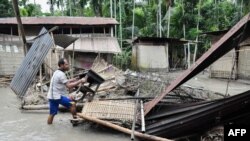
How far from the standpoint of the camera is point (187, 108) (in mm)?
6848

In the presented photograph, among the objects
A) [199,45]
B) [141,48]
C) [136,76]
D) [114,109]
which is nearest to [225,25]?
[199,45]

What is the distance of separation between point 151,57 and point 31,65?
49.0 feet

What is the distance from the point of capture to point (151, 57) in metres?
25.5

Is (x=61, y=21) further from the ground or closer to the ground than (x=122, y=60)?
further from the ground

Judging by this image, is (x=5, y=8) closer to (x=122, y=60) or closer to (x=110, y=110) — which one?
(x=122, y=60)

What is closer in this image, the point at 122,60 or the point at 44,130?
the point at 44,130

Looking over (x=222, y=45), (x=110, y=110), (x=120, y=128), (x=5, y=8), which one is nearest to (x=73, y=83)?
(x=110, y=110)

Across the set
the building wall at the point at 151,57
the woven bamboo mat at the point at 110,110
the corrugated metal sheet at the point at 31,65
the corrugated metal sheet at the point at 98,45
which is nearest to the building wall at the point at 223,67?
the building wall at the point at 151,57

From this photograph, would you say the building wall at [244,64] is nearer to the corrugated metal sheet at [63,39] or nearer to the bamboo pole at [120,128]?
the corrugated metal sheet at [63,39]

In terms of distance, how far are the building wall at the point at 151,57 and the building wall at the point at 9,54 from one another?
8768 mm

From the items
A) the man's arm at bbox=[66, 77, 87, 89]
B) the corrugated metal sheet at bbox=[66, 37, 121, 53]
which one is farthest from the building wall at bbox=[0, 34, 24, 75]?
the man's arm at bbox=[66, 77, 87, 89]

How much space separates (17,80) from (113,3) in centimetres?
2177

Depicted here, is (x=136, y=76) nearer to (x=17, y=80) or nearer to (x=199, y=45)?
(x=17, y=80)

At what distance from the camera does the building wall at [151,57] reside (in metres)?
25.3
